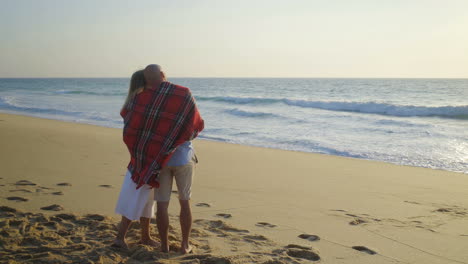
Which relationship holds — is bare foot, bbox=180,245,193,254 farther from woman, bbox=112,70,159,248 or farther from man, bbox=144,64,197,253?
woman, bbox=112,70,159,248

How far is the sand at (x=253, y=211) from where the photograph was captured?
3525 millimetres

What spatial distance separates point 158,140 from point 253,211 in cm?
215

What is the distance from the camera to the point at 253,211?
16.3 feet

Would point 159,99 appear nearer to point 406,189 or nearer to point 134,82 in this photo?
point 134,82

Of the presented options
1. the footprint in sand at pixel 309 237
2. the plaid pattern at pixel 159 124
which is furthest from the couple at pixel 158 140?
the footprint in sand at pixel 309 237

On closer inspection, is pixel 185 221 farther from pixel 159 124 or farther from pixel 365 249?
pixel 365 249

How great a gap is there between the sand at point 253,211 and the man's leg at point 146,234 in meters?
0.13

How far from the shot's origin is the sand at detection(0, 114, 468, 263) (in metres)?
3.53

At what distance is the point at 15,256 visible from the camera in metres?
3.14

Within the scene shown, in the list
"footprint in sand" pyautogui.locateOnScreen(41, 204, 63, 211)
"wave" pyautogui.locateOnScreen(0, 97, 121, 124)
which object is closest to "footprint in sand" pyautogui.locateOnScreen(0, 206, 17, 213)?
"footprint in sand" pyautogui.locateOnScreen(41, 204, 63, 211)

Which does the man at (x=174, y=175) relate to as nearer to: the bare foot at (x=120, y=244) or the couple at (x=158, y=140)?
the couple at (x=158, y=140)

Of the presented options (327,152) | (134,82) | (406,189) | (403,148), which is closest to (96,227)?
(134,82)

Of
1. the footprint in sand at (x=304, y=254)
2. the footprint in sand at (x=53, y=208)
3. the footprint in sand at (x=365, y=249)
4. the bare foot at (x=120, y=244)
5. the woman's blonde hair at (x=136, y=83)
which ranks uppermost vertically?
the woman's blonde hair at (x=136, y=83)

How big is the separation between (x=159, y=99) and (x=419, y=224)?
11.1ft
